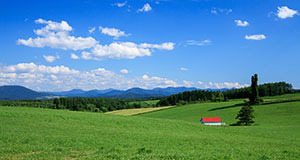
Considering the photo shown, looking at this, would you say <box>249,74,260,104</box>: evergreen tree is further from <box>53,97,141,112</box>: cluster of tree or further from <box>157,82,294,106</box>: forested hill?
<box>53,97,141,112</box>: cluster of tree

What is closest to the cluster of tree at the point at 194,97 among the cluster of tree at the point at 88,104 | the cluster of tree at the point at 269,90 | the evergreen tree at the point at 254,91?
the cluster of tree at the point at 269,90

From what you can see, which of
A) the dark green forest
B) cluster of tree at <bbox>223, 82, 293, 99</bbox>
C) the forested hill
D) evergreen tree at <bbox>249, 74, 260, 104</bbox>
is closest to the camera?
evergreen tree at <bbox>249, 74, 260, 104</bbox>

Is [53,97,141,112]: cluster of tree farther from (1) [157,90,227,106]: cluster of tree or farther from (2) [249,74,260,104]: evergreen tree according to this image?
(2) [249,74,260,104]: evergreen tree

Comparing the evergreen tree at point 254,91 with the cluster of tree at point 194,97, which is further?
the cluster of tree at point 194,97

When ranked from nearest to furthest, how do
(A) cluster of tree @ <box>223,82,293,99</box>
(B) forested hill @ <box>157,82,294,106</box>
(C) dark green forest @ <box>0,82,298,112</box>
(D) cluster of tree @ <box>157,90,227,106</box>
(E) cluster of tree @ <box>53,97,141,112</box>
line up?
(C) dark green forest @ <box>0,82,298,112</box>, (A) cluster of tree @ <box>223,82,293,99</box>, (E) cluster of tree @ <box>53,97,141,112</box>, (B) forested hill @ <box>157,82,294,106</box>, (D) cluster of tree @ <box>157,90,227,106</box>

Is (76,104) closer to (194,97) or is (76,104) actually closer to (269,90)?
(194,97)

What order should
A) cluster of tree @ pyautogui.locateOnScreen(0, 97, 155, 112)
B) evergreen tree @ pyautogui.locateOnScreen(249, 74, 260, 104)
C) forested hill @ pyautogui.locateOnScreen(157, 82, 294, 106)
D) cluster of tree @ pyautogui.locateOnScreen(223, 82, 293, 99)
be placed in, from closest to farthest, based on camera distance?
evergreen tree @ pyautogui.locateOnScreen(249, 74, 260, 104) < cluster of tree @ pyautogui.locateOnScreen(0, 97, 155, 112) < cluster of tree @ pyautogui.locateOnScreen(223, 82, 293, 99) < forested hill @ pyautogui.locateOnScreen(157, 82, 294, 106)

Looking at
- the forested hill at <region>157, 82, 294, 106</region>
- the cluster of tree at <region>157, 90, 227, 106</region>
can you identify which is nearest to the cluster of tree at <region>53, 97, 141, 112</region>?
the cluster of tree at <region>157, 90, 227, 106</region>

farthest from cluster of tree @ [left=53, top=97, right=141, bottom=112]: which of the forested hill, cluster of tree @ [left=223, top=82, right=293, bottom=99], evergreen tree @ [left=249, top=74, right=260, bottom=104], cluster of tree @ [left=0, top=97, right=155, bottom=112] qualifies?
evergreen tree @ [left=249, top=74, right=260, bottom=104]

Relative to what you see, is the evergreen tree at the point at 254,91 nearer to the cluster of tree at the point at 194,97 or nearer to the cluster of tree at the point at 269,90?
the cluster of tree at the point at 269,90

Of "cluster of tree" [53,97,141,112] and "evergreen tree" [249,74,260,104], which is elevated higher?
"evergreen tree" [249,74,260,104]

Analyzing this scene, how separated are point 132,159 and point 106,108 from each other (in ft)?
434

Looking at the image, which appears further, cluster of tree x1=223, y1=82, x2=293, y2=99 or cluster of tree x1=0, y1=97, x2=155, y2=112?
cluster of tree x1=223, y1=82, x2=293, y2=99

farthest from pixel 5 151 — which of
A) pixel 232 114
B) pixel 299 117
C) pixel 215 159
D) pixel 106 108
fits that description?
pixel 106 108
